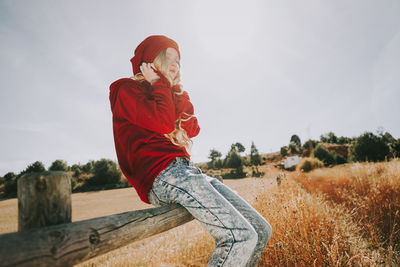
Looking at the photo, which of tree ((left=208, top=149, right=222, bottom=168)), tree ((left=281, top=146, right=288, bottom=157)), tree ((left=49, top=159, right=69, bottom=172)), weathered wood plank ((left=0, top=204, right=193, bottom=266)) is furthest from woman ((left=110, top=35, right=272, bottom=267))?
tree ((left=281, top=146, right=288, bottom=157))

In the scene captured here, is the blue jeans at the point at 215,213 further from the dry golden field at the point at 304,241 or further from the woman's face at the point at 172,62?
the dry golden field at the point at 304,241

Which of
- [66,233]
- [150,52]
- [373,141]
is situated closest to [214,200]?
[66,233]

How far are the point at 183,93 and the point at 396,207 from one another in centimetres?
527

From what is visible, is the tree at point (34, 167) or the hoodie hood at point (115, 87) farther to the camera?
the tree at point (34, 167)

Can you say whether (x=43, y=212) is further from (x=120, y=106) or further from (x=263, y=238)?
(x=263, y=238)

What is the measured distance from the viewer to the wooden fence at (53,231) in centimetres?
61

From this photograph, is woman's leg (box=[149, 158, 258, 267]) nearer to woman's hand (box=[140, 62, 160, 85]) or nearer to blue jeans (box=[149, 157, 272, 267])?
blue jeans (box=[149, 157, 272, 267])

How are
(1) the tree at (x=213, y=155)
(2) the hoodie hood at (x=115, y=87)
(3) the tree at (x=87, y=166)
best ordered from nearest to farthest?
(2) the hoodie hood at (x=115, y=87), (3) the tree at (x=87, y=166), (1) the tree at (x=213, y=155)

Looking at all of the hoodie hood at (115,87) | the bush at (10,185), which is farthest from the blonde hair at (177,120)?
the bush at (10,185)

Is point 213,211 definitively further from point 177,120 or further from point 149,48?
point 149,48

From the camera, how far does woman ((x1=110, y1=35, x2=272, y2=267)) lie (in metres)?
1.20

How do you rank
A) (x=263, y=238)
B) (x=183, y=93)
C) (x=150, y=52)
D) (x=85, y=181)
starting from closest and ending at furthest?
(x=263, y=238) < (x=150, y=52) < (x=183, y=93) < (x=85, y=181)

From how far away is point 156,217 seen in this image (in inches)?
45.6

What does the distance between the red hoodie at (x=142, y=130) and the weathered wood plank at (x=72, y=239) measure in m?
0.36
